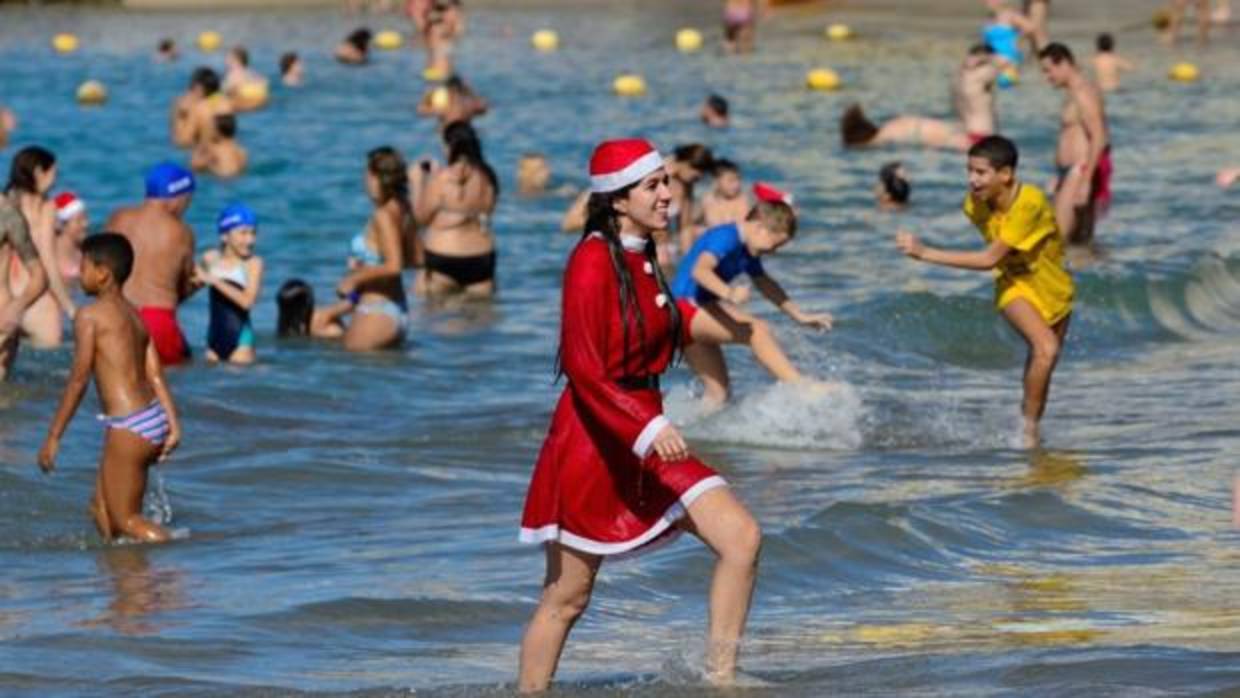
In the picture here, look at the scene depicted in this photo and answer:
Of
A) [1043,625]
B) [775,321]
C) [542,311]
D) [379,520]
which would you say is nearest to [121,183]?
Answer: [542,311]

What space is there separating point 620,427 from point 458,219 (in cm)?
1138

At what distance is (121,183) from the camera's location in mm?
28922

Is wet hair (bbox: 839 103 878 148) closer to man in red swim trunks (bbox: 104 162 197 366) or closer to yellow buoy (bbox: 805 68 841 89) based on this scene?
yellow buoy (bbox: 805 68 841 89)

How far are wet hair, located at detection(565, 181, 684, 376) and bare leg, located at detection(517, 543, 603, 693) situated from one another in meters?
0.51

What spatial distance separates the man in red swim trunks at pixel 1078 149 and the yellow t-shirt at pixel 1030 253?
5116 millimetres

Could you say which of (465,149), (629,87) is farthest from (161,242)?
(629,87)

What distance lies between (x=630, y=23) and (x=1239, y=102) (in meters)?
17.3

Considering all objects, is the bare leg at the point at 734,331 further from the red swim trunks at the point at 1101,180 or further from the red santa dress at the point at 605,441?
the red swim trunks at the point at 1101,180

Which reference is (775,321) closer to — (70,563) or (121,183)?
(70,563)

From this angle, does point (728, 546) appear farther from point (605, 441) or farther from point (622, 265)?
point (622, 265)

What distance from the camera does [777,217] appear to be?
1189 centimetres

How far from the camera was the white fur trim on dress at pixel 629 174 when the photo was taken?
264 inches

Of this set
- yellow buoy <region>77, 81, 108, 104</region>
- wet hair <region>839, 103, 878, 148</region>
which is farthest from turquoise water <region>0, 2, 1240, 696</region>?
yellow buoy <region>77, 81, 108, 104</region>

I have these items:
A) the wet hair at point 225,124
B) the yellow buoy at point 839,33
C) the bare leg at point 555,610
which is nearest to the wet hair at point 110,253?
the bare leg at point 555,610
